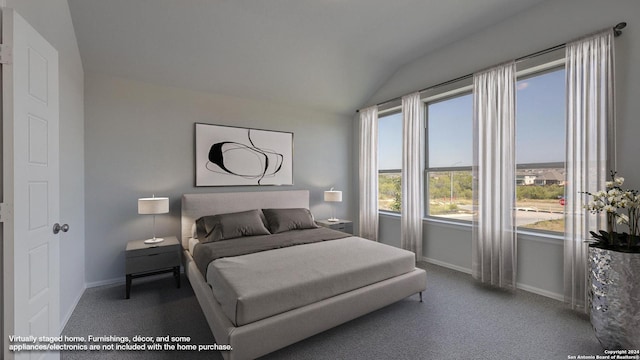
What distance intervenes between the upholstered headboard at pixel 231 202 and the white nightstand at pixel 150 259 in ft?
1.48

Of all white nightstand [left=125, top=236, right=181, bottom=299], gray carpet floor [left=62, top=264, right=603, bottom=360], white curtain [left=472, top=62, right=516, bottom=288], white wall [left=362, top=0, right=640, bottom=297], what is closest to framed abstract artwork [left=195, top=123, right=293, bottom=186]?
white nightstand [left=125, top=236, right=181, bottom=299]

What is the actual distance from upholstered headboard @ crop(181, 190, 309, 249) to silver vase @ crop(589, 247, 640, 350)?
12.2 ft

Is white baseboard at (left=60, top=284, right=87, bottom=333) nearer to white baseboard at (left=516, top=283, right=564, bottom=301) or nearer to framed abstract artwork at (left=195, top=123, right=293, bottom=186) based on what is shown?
framed abstract artwork at (left=195, top=123, right=293, bottom=186)

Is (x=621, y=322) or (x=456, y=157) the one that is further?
(x=456, y=157)

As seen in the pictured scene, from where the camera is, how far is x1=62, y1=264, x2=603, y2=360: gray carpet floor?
77.9 inches

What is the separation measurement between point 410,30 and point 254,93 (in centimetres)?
250

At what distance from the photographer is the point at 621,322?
1902mm

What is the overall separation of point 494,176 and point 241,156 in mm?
3645

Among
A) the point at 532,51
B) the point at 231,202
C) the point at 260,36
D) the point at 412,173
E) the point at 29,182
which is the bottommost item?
the point at 231,202

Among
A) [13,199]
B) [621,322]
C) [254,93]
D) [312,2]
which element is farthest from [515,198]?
[13,199]

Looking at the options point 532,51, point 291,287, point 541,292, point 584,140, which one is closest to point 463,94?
point 532,51

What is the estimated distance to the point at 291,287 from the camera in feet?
6.51

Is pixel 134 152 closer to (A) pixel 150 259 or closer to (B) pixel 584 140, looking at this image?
(A) pixel 150 259

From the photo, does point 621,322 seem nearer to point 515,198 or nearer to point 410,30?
point 515,198
